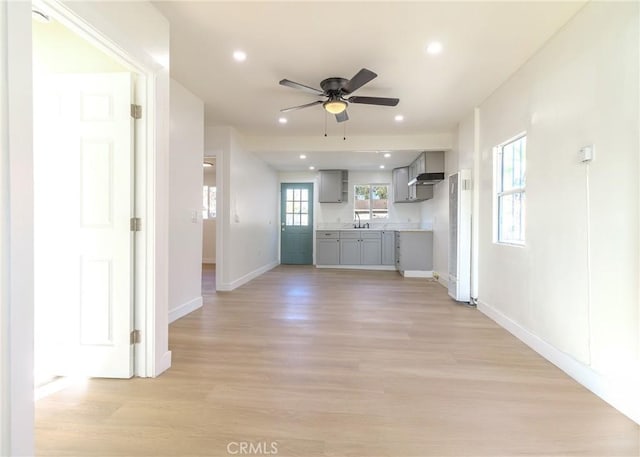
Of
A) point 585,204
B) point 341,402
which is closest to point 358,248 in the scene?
point 585,204

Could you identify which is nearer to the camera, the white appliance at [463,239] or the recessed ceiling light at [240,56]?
the recessed ceiling light at [240,56]

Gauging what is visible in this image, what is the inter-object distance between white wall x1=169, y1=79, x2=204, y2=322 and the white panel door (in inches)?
45.7

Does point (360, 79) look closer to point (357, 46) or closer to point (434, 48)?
point (357, 46)

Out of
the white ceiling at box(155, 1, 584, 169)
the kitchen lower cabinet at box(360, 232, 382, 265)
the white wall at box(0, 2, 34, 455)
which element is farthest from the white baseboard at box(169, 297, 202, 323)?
the kitchen lower cabinet at box(360, 232, 382, 265)

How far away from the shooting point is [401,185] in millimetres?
7254

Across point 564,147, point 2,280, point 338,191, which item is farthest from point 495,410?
point 338,191

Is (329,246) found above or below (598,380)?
above

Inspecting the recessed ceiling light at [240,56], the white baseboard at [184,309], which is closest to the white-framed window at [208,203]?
the white baseboard at [184,309]

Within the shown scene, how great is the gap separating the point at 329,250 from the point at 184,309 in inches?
172

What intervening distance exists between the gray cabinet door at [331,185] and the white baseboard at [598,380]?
5327mm

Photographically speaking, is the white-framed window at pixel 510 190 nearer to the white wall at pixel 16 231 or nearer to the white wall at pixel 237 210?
the white wall at pixel 16 231

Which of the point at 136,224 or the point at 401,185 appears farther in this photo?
the point at 401,185

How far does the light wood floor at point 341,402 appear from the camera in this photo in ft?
5.03

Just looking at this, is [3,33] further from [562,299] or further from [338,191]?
[338,191]
